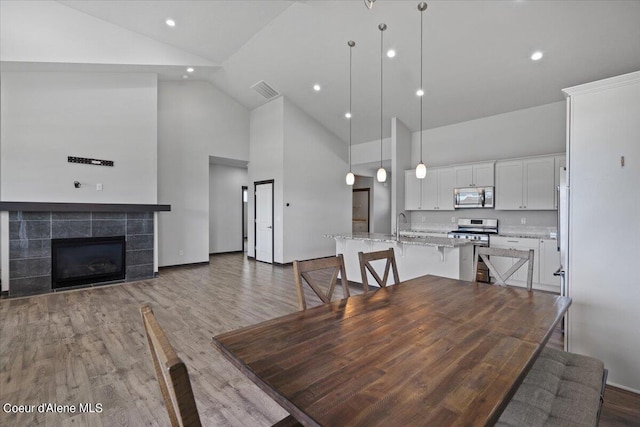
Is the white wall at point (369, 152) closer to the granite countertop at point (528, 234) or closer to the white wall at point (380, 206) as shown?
Result: the white wall at point (380, 206)

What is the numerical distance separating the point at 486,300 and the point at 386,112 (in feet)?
17.8

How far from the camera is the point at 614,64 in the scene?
13.4 ft

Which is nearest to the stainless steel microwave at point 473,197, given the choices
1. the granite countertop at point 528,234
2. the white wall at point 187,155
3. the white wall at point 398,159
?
the granite countertop at point 528,234

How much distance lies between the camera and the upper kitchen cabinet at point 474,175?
5758mm

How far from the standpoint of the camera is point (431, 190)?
6.59 m

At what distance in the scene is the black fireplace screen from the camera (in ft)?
16.1

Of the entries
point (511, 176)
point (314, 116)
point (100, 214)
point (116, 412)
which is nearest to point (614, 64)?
point (511, 176)

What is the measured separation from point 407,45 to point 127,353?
5417mm

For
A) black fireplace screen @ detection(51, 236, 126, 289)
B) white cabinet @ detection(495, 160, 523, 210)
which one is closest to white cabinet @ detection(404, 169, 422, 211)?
white cabinet @ detection(495, 160, 523, 210)

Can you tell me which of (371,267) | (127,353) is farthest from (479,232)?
(127,353)

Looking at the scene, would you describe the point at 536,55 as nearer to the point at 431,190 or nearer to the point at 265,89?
the point at 431,190

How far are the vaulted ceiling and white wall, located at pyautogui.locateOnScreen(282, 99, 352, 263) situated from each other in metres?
1.05

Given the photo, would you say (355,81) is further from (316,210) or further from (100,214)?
(100,214)

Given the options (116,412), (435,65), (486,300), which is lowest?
(116,412)
